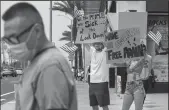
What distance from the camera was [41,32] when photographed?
248 cm

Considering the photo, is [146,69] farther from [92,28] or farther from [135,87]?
[92,28]

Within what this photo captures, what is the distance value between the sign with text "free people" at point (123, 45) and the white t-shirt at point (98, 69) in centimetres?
16

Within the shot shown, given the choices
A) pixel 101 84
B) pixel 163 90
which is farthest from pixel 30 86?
pixel 163 90

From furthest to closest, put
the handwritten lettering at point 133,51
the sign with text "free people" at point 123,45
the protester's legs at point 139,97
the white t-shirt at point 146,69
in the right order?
the sign with text "free people" at point 123,45 < the handwritten lettering at point 133,51 < the white t-shirt at point 146,69 < the protester's legs at point 139,97

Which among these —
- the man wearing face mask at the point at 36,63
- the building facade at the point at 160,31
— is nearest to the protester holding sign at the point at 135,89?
the man wearing face mask at the point at 36,63

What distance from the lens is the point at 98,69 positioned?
841 cm

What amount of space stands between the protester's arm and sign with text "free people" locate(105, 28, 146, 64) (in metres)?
6.17

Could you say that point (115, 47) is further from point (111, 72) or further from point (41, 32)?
point (111, 72)

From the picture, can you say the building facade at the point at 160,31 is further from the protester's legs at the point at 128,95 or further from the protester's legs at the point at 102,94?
the protester's legs at the point at 128,95

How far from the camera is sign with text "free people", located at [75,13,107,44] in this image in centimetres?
1009

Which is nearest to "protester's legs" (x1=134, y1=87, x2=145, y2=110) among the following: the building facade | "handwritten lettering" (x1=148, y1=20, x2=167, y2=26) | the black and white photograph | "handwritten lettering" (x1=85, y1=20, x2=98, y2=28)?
the black and white photograph

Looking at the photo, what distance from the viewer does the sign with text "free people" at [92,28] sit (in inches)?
397

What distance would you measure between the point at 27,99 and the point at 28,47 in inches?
11.5

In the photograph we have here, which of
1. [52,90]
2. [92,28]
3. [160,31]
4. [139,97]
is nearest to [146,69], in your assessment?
[139,97]
